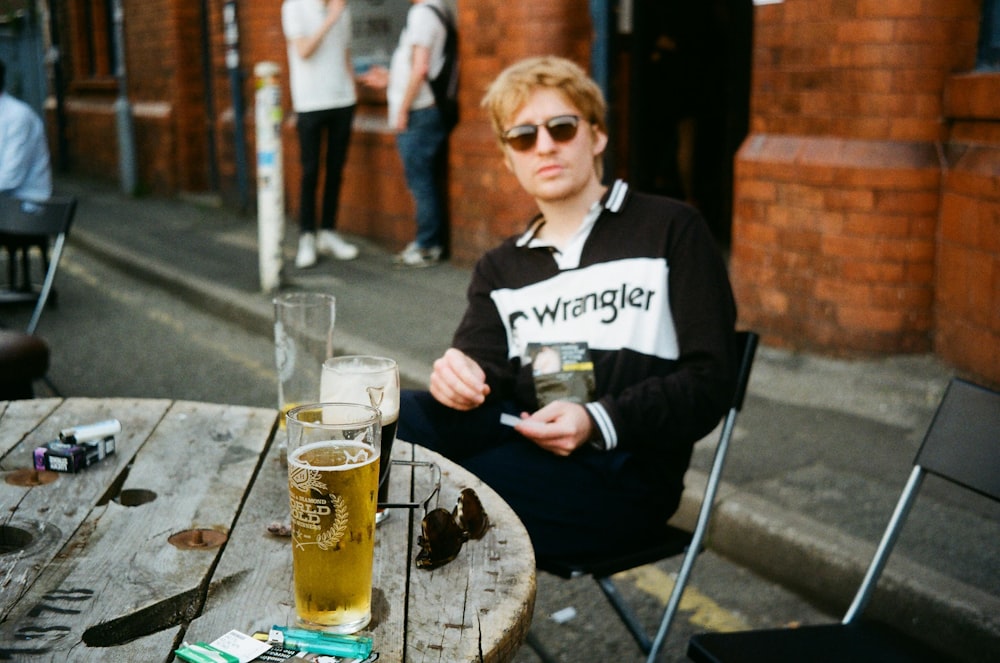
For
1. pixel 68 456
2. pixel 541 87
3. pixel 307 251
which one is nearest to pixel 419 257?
pixel 307 251

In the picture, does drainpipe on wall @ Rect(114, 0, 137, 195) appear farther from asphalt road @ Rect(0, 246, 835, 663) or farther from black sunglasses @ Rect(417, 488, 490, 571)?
black sunglasses @ Rect(417, 488, 490, 571)

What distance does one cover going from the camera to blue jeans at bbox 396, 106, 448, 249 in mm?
8141

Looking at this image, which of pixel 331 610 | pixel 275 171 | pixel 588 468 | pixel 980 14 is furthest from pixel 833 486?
pixel 275 171

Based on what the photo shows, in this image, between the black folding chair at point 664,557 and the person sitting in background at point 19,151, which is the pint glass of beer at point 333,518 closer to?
the black folding chair at point 664,557

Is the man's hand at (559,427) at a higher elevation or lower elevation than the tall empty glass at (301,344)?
lower

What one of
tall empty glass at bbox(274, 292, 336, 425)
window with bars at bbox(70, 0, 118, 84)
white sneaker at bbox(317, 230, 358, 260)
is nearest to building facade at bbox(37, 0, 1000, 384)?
white sneaker at bbox(317, 230, 358, 260)

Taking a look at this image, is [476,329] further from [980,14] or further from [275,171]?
[275,171]

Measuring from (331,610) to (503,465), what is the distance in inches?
42.5

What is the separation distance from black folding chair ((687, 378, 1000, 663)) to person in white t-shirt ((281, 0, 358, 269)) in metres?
6.63

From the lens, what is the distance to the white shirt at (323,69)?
834cm

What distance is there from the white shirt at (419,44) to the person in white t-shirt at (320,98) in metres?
0.53

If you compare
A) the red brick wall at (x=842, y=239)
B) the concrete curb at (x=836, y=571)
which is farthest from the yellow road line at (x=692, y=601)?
the red brick wall at (x=842, y=239)

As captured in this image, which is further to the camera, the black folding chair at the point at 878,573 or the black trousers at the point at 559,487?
the black trousers at the point at 559,487

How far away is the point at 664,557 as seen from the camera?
2512mm
